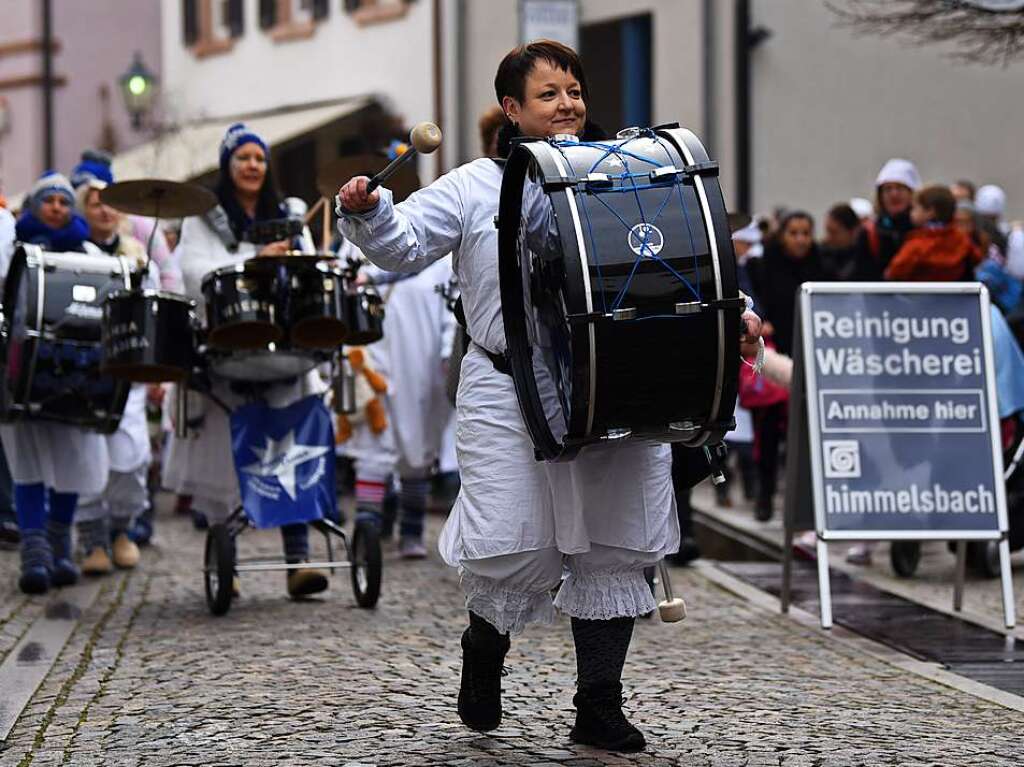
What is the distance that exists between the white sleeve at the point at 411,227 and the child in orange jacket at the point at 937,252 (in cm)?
559

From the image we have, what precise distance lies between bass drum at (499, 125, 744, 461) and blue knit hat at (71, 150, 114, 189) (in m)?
7.43

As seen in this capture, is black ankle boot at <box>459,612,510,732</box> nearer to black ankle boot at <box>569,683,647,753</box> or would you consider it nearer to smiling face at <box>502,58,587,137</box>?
black ankle boot at <box>569,683,647,753</box>

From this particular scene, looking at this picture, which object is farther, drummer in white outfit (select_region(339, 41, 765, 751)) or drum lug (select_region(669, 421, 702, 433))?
drummer in white outfit (select_region(339, 41, 765, 751))

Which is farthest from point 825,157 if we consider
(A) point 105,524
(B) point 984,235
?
(A) point 105,524

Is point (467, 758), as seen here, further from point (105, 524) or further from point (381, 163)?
point (105, 524)

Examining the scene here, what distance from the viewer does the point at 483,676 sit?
583 centimetres

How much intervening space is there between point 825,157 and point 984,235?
8600mm

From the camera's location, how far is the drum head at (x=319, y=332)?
27.5 feet

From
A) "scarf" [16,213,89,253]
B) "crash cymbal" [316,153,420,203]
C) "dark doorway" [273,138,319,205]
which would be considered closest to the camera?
"crash cymbal" [316,153,420,203]

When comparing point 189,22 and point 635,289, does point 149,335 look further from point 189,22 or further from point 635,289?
point 189,22

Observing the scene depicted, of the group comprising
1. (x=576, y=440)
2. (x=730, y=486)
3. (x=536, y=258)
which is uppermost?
Result: (x=536, y=258)

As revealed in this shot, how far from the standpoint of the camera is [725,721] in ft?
20.3

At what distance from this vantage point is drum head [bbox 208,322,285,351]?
8352mm

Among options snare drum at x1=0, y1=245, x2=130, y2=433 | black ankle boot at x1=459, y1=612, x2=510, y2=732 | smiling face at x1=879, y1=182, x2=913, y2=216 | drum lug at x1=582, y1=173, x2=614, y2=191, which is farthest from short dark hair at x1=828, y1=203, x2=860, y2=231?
drum lug at x1=582, y1=173, x2=614, y2=191
